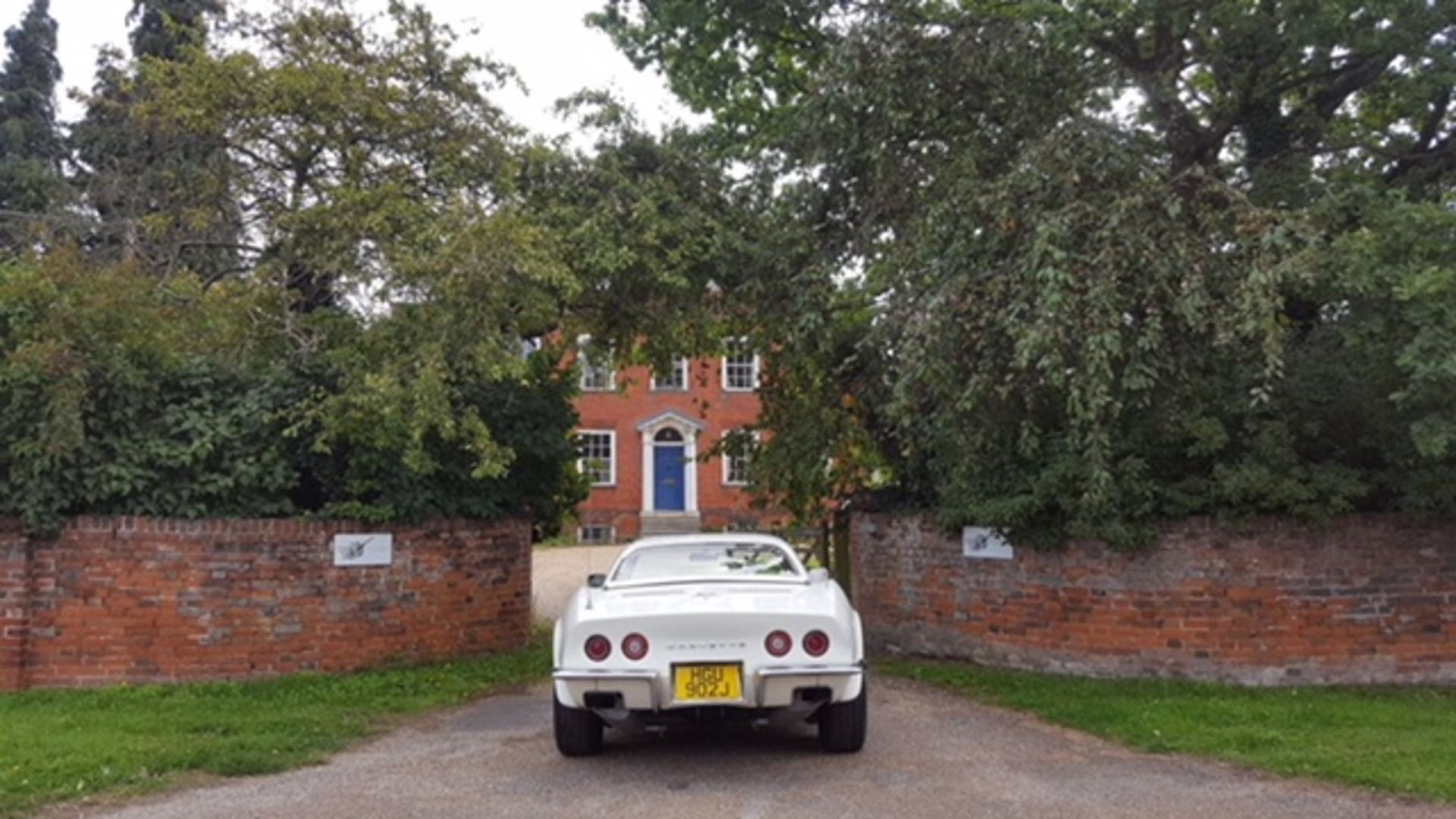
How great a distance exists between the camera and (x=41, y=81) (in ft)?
94.3

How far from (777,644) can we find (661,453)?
87.0ft

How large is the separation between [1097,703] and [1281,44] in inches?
236

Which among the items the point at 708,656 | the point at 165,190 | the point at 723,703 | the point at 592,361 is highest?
the point at 165,190

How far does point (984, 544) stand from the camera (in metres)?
10.6

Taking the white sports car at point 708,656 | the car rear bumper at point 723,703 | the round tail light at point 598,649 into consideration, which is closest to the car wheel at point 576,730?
the white sports car at point 708,656

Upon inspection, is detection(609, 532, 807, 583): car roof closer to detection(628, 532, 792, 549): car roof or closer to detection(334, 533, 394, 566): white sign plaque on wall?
detection(628, 532, 792, 549): car roof

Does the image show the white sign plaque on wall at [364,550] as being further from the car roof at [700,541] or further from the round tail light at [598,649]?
the round tail light at [598,649]

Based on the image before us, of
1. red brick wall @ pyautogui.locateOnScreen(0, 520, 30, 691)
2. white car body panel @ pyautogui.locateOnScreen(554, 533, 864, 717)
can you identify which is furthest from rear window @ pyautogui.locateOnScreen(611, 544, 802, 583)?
red brick wall @ pyautogui.locateOnScreen(0, 520, 30, 691)

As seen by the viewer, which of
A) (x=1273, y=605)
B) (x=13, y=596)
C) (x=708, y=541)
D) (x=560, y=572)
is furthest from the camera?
(x=560, y=572)

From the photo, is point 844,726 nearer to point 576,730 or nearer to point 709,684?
point 709,684

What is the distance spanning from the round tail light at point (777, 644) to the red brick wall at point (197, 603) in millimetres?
5474

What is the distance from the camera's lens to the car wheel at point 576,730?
6660mm

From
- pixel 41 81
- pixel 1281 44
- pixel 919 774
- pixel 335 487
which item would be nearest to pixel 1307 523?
pixel 1281 44

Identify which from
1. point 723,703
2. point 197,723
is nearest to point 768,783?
point 723,703
